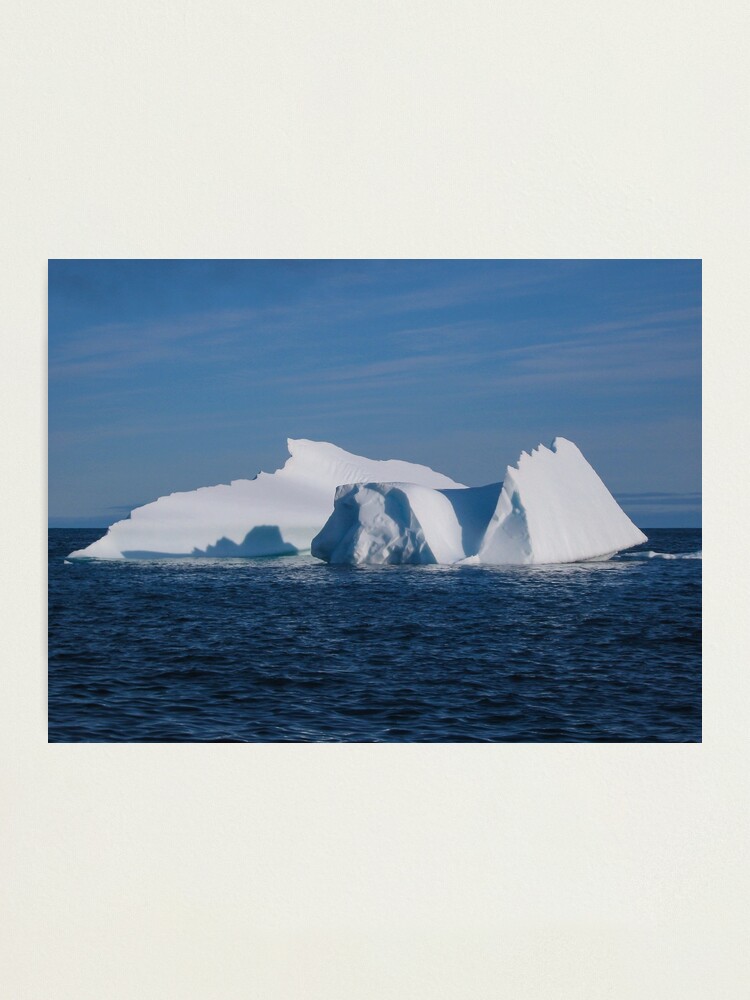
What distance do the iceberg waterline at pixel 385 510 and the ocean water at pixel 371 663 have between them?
34cm

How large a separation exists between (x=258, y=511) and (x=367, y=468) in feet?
2.08

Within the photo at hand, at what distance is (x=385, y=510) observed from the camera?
7.08 meters

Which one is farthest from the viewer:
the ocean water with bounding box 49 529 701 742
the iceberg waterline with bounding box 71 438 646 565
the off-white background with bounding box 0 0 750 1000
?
the iceberg waterline with bounding box 71 438 646 565

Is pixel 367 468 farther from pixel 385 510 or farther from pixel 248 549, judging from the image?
pixel 385 510

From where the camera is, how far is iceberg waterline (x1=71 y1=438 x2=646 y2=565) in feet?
15.5

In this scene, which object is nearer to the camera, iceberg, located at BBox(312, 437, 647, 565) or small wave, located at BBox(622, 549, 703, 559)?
small wave, located at BBox(622, 549, 703, 559)

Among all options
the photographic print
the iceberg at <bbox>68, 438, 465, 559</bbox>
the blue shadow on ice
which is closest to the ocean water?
the photographic print

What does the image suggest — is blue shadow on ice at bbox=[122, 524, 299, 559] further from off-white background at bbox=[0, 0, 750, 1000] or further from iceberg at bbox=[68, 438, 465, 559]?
off-white background at bbox=[0, 0, 750, 1000]

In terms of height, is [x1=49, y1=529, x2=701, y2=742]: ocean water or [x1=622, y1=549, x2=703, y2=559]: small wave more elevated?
[x1=622, y1=549, x2=703, y2=559]: small wave

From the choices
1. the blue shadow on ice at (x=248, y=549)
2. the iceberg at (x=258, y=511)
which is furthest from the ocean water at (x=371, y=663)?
the blue shadow on ice at (x=248, y=549)

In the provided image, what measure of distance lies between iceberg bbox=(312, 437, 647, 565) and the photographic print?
6 cm
